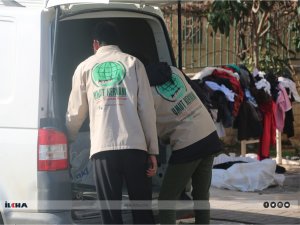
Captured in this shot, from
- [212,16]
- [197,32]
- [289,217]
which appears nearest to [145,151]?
[289,217]

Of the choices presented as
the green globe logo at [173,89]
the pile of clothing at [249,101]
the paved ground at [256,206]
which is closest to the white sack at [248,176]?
the paved ground at [256,206]

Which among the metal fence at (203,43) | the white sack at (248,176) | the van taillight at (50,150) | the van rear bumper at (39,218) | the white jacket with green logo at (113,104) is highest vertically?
the metal fence at (203,43)

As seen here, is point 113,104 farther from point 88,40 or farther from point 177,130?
point 88,40

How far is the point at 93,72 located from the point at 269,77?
191 inches

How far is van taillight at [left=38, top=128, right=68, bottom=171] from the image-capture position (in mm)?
4602

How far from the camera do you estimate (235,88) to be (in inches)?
332

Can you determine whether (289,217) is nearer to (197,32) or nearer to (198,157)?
(198,157)

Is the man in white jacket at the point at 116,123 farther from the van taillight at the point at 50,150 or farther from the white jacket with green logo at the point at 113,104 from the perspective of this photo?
the van taillight at the point at 50,150

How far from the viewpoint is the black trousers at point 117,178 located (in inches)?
186

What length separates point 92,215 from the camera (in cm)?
498

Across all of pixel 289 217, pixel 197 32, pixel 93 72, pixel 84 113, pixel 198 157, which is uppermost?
pixel 197 32

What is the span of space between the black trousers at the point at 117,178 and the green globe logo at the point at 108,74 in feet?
1.64

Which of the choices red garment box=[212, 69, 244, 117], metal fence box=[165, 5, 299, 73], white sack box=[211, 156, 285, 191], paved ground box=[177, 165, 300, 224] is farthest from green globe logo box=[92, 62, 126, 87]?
metal fence box=[165, 5, 299, 73]

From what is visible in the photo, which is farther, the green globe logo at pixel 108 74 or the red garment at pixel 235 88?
the red garment at pixel 235 88
